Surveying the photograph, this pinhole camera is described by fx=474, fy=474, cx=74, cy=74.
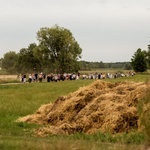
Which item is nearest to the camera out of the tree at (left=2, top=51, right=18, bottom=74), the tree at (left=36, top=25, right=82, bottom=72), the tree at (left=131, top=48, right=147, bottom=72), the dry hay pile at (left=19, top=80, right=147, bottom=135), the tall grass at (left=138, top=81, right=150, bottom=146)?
the tall grass at (left=138, top=81, right=150, bottom=146)

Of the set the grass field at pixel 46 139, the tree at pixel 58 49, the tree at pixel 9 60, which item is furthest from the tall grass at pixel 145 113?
the tree at pixel 9 60

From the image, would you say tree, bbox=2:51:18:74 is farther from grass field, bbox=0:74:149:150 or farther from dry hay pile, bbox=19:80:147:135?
dry hay pile, bbox=19:80:147:135

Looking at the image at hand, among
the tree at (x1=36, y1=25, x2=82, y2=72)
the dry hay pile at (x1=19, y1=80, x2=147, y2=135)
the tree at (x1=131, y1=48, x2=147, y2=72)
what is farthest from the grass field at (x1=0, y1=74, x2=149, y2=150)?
the tree at (x1=131, y1=48, x2=147, y2=72)

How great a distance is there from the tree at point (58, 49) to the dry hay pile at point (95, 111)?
10267 cm

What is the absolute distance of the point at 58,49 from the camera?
418 ft

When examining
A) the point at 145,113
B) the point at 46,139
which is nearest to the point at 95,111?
the point at 46,139

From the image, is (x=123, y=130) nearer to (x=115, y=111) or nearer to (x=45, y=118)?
(x=115, y=111)

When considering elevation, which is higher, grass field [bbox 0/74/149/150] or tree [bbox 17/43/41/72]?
tree [bbox 17/43/41/72]

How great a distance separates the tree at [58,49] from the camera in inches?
4938

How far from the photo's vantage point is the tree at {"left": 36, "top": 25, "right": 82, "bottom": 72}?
125 m

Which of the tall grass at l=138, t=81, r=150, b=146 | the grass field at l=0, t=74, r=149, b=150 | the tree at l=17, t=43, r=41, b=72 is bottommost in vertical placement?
the grass field at l=0, t=74, r=149, b=150

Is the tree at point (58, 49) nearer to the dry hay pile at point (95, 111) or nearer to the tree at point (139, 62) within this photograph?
the tree at point (139, 62)

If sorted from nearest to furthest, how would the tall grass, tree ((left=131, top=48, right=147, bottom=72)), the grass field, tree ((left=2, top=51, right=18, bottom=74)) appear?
the tall grass → the grass field → tree ((left=131, top=48, right=147, bottom=72)) → tree ((left=2, top=51, right=18, bottom=74))

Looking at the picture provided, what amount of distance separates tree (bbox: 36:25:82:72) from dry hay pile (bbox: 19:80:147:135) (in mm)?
102670
